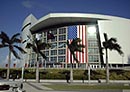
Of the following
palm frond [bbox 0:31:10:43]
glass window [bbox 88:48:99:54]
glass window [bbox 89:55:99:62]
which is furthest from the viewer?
glass window [bbox 88:48:99:54]

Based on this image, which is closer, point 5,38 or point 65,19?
point 5,38

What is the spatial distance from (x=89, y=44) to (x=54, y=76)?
1894 inches

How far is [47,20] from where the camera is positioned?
10706 centimetres

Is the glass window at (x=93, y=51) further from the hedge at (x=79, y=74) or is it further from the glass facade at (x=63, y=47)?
the hedge at (x=79, y=74)

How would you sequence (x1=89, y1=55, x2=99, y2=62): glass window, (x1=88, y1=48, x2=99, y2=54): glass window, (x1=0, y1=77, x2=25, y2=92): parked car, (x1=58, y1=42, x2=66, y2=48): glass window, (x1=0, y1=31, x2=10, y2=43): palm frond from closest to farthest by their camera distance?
(x1=0, y1=77, x2=25, y2=92): parked car
(x1=0, y1=31, x2=10, y2=43): palm frond
(x1=89, y1=55, x2=99, y2=62): glass window
(x1=88, y1=48, x2=99, y2=54): glass window
(x1=58, y1=42, x2=66, y2=48): glass window

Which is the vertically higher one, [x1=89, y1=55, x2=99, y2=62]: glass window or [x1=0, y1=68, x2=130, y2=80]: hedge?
[x1=89, y1=55, x2=99, y2=62]: glass window

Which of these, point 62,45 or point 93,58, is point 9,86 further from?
point 62,45

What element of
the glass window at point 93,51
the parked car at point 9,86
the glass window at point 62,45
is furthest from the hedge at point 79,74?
the parked car at point 9,86

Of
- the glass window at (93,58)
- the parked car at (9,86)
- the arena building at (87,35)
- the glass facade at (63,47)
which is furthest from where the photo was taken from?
the glass facade at (63,47)

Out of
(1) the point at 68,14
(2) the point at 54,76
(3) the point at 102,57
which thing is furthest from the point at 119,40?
(2) the point at 54,76

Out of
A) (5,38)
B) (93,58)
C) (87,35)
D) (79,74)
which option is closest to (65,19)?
(87,35)

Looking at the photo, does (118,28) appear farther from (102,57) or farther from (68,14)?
(68,14)

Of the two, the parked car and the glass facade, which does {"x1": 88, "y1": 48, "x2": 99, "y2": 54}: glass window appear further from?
the parked car

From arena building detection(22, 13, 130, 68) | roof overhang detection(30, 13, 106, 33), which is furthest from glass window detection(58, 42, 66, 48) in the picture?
roof overhang detection(30, 13, 106, 33)
